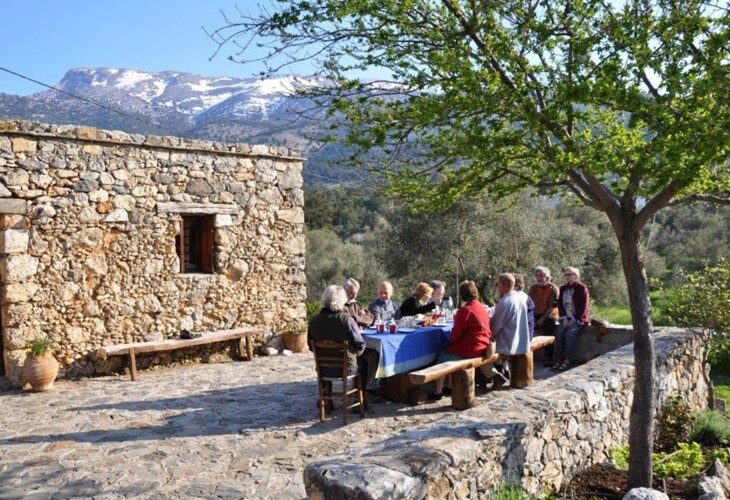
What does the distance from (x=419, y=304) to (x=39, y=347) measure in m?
4.83

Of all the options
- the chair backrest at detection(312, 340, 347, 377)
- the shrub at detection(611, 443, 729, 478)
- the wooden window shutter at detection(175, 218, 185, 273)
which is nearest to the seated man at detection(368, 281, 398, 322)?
the chair backrest at detection(312, 340, 347, 377)

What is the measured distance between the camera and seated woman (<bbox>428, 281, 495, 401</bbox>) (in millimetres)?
6215

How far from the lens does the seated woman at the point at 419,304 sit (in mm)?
7379

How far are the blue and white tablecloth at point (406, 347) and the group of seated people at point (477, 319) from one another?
0.59ft

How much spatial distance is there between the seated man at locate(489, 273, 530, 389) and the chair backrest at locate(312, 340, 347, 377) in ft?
6.14

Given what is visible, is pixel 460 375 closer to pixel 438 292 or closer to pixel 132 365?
pixel 438 292

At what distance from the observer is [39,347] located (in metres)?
7.41

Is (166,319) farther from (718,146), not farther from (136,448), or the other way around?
(718,146)

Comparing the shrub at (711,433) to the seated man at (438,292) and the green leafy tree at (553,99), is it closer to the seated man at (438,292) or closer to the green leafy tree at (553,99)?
the green leafy tree at (553,99)

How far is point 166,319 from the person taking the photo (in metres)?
8.91

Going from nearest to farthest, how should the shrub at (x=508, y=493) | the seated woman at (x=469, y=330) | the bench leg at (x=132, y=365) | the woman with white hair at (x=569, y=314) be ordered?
the shrub at (x=508, y=493) < the seated woman at (x=469, y=330) < the woman with white hair at (x=569, y=314) < the bench leg at (x=132, y=365)

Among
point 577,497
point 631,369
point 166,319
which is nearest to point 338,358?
point 577,497

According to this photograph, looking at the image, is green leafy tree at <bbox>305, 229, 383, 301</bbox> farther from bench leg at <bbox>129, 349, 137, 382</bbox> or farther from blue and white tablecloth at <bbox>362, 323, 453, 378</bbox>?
blue and white tablecloth at <bbox>362, 323, 453, 378</bbox>

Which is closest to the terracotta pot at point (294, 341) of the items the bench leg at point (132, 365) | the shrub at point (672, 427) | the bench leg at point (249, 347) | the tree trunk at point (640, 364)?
the bench leg at point (249, 347)
